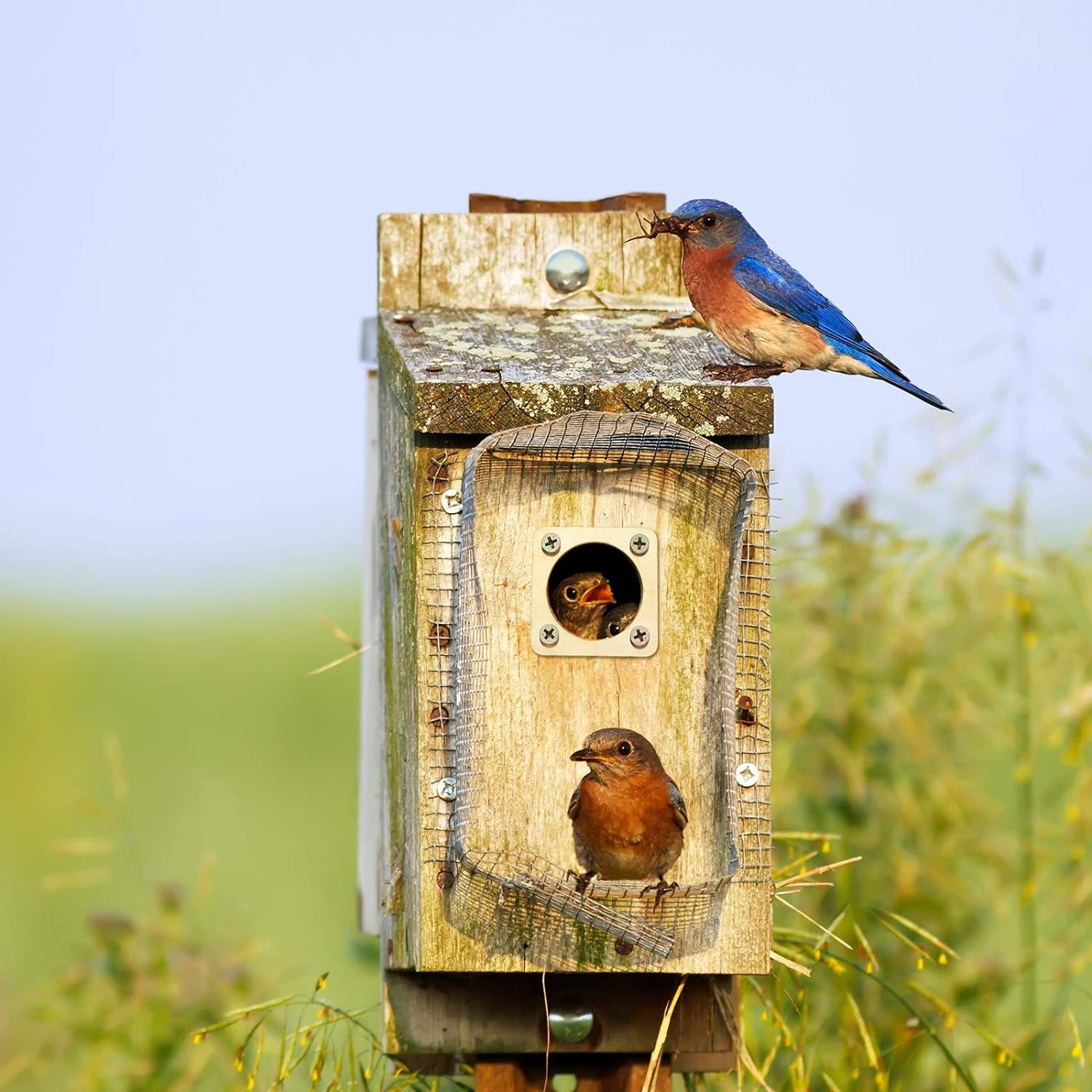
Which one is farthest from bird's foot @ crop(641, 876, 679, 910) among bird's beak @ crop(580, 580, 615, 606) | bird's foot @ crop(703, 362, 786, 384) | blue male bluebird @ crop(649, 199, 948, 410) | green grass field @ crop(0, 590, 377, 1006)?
green grass field @ crop(0, 590, 377, 1006)

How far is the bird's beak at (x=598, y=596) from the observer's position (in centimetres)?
400

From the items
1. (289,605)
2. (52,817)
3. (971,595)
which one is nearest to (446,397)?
(971,595)

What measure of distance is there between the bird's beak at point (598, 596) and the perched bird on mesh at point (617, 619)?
3 cm

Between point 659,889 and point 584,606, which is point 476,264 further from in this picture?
point 659,889

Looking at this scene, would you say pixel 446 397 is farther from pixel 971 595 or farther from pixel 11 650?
pixel 11 650

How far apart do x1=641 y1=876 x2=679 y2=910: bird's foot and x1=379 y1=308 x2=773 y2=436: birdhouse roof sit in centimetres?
94

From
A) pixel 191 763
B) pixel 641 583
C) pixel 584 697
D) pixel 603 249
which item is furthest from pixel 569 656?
pixel 191 763

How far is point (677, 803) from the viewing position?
3.66 metres

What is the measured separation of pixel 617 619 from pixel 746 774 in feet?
1.46

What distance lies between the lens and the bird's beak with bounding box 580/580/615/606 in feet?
13.1

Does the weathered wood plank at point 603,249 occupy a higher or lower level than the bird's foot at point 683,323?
higher

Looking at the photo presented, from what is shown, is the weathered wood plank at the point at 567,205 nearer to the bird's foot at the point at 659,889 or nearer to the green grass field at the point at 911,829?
the green grass field at the point at 911,829

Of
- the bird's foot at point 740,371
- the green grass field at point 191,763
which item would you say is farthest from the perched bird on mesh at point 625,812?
the green grass field at point 191,763

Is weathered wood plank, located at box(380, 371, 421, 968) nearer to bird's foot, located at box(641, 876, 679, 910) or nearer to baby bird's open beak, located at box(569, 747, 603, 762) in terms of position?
baby bird's open beak, located at box(569, 747, 603, 762)
